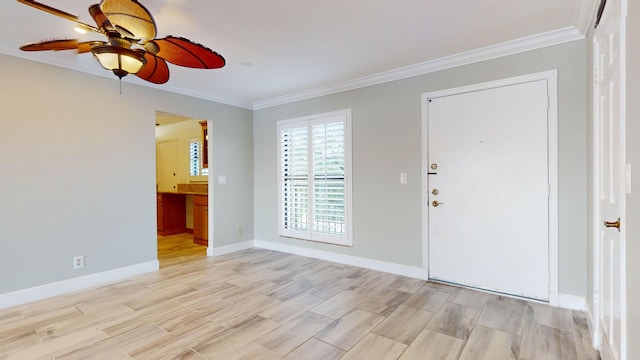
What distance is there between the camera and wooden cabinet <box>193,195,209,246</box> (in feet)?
17.6

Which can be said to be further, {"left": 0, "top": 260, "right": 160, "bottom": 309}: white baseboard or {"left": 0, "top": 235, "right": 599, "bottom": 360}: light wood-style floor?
{"left": 0, "top": 260, "right": 160, "bottom": 309}: white baseboard

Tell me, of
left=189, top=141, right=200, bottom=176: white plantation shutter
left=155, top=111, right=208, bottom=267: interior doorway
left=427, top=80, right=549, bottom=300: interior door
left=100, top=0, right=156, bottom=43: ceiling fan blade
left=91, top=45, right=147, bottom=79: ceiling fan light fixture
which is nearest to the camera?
left=100, top=0, right=156, bottom=43: ceiling fan blade

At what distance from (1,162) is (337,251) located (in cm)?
376

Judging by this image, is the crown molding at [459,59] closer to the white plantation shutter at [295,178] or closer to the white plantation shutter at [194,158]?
the white plantation shutter at [295,178]

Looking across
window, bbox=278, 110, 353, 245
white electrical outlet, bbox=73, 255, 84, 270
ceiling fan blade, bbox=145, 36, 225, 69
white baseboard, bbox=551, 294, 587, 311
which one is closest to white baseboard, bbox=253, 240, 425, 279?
window, bbox=278, 110, 353, 245

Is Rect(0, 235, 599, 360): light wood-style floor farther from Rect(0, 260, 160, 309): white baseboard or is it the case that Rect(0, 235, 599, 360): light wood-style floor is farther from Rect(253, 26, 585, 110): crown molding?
Rect(253, 26, 585, 110): crown molding

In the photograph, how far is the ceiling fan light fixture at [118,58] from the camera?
1921 mm

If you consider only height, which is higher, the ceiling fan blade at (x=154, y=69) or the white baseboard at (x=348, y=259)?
the ceiling fan blade at (x=154, y=69)

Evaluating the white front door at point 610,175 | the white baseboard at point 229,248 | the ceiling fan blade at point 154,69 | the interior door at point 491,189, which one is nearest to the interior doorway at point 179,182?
the white baseboard at point 229,248

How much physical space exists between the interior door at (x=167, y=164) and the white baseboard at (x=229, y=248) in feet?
9.72

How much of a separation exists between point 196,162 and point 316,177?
3340mm

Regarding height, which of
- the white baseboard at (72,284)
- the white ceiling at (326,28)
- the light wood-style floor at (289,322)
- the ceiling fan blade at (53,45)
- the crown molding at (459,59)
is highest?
the white ceiling at (326,28)

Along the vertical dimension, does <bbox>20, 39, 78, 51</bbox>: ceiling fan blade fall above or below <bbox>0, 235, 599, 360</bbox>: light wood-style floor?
above

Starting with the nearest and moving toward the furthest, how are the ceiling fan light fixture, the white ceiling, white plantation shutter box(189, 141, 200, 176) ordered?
the ceiling fan light fixture
the white ceiling
white plantation shutter box(189, 141, 200, 176)
